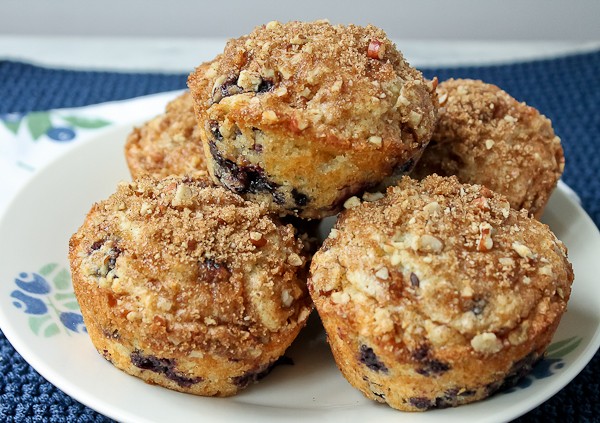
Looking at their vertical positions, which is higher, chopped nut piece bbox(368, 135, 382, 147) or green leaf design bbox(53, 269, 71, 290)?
chopped nut piece bbox(368, 135, 382, 147)

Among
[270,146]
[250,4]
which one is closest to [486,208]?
[270,146]

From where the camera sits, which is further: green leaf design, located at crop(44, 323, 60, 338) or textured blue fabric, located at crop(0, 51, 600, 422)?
textured blue fabric, located at crop(0, 51, 600, 422)

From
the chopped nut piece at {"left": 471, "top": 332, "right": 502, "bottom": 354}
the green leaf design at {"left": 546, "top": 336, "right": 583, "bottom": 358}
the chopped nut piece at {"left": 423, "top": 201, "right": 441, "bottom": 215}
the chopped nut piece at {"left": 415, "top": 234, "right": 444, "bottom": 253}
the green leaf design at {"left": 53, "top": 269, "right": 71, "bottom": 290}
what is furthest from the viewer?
the green leaf design at {"left": 53, "top": 269, "right": 71, "bottom": 290}

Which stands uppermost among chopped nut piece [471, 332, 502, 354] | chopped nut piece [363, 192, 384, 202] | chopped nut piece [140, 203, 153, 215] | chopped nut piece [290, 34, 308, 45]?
chopped nut piece [290, 34, 308, 45]

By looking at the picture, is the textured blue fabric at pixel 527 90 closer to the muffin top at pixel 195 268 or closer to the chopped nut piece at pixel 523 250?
the chopped nut piece at pixel 523 250

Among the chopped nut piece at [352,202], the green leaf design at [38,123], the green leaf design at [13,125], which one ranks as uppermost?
the chopped nut piece at [352,202]

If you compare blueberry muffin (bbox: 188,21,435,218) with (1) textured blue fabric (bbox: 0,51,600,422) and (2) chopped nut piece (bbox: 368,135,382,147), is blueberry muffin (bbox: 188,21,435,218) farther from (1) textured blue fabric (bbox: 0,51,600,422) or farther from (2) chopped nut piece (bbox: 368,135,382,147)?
(1) textured blue fabric (bbox: 0,51,600,422)

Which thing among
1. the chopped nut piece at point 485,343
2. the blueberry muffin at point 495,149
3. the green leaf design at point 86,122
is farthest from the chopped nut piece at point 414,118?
the green leaf design at point 86,122

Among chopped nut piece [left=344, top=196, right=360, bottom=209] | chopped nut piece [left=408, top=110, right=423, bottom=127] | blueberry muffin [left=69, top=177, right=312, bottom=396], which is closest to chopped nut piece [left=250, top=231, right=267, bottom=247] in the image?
blueberry muffin [left=69, top=177, right=312, bottom=396]
